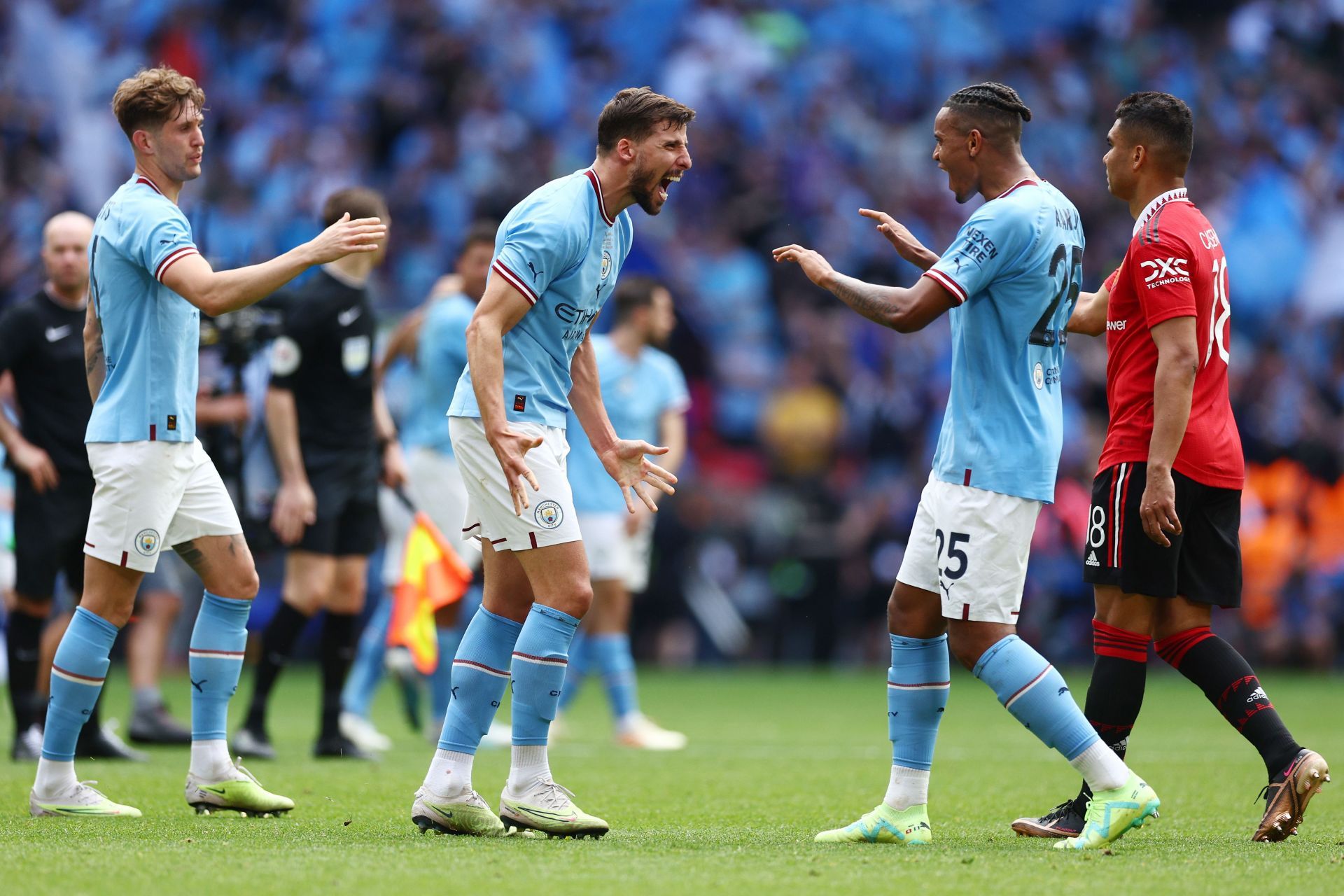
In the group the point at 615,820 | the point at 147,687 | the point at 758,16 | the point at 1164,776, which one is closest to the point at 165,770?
the point at 147,687

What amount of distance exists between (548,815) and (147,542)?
5.53 feet

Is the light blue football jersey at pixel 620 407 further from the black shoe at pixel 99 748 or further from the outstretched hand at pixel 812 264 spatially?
the outstretched hand at pixel 812 264

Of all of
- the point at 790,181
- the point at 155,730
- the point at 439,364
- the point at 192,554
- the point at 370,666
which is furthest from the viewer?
the point at 790,181

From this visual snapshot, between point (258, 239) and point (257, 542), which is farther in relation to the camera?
point (258, 239)

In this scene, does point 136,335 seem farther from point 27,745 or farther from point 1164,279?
point 1164,279

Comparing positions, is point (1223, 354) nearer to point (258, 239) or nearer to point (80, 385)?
point (80, 385)

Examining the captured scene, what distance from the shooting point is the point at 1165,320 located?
5301mm

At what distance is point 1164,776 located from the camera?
24.3ft

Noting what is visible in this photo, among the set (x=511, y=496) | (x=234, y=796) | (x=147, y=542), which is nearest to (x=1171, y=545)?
(x=511, y=496)

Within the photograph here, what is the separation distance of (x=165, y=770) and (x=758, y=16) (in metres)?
13.7

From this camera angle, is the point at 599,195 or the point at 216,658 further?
the point at 216,658

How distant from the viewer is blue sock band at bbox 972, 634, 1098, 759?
4.95 meters

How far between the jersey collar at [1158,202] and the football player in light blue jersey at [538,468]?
1.64 m

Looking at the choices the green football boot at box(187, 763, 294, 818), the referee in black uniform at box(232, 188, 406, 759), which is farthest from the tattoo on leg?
the referee in black uniform at box(232, 188, 406, 759)
